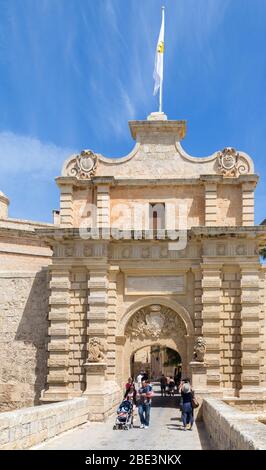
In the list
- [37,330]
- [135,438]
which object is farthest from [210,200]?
[135,438]

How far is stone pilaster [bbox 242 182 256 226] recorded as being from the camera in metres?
20.8

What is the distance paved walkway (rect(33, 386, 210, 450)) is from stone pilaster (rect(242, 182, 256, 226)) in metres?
6.99

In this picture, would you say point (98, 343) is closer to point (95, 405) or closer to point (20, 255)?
point (95, 405)

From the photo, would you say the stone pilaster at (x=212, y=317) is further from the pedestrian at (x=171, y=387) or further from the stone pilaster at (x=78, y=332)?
the pedestrian at (x=171, y=387)

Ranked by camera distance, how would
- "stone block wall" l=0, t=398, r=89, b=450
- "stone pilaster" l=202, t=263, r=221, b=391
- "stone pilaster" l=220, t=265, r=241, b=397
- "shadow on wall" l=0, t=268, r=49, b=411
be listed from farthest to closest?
"shadow on wall" l=0, t=268, r=49, b=411 → "stone pilaster" l=220, t=265, r=241, b=397 → "stone pilaster" l=202, t=263, r=221, b=391 → "stone block wall" l=0, t=398, r=89, b=450

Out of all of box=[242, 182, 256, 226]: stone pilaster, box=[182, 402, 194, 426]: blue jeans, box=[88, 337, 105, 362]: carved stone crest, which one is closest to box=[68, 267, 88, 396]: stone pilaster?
box=[88, 337, 105, 362]: carved stone crest

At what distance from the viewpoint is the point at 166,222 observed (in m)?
21.3

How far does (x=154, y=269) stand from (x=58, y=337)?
3.81 m

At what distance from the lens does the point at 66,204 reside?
21484 mm

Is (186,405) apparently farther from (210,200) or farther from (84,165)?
(84,165)

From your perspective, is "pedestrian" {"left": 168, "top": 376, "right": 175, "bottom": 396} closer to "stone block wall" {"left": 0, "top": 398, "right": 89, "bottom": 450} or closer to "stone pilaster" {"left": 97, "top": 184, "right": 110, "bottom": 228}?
"stone pilaster" {"left": 97, "top": 184, "right": 110, "bottom": 228}
